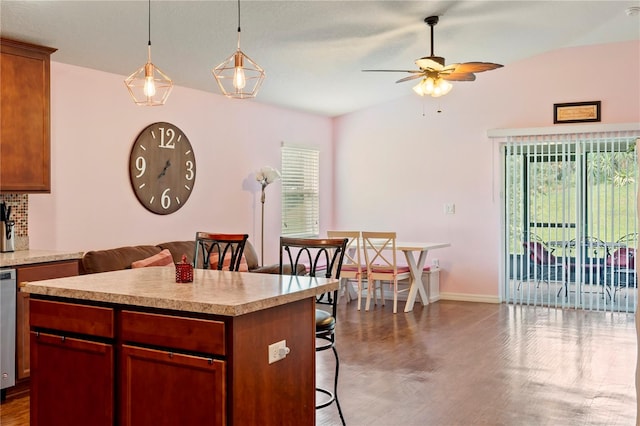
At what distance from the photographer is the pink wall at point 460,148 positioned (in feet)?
23.4

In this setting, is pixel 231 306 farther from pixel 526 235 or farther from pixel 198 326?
pixel 526 235

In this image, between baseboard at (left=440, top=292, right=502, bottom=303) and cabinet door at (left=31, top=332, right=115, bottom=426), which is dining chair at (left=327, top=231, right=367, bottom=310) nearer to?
baseboard at (left=440, top=292, right=502, bottom=303)

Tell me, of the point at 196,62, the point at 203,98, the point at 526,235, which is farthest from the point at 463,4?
the point at 526,235

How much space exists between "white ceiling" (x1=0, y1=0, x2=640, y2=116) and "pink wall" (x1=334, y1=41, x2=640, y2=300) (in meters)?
0.33

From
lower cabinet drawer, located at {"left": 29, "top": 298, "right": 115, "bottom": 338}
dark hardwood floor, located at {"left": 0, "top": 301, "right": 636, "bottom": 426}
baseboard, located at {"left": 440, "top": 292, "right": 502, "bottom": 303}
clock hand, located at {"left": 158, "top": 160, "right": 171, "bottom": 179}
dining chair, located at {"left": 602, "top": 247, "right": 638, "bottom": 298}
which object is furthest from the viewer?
baseboard, located at {"left": 440, "top": 292, "right": 502, "bottom": 303}

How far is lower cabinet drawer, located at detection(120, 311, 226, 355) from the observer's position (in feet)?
7.49

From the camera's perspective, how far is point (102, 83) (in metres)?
5.24

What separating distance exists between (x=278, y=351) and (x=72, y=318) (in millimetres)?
980

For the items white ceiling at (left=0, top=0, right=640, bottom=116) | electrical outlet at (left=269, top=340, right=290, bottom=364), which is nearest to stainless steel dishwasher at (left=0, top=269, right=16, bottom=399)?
white ceiling at (left=0, top=0, right=640, bottom=116)

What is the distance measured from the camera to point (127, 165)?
5473 millimetres

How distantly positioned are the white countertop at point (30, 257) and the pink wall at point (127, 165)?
1.32ft

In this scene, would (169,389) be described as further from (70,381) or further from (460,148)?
(460,148)

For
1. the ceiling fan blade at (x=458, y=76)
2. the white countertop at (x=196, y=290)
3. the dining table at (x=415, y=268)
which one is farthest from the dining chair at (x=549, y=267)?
the white countertop at (x=196, y=290)

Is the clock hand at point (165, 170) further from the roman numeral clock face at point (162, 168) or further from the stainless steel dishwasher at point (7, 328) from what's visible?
the stainless steel dishwasher at point (7, 328)
